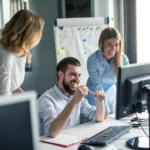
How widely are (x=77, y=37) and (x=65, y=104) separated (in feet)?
5.40

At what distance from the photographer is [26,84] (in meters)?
3.58

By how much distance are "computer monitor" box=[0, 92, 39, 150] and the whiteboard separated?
2.68m

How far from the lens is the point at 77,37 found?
3445 mm

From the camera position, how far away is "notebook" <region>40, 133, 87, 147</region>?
1.54m

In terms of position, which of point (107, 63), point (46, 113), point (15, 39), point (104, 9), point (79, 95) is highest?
point (104, 9)

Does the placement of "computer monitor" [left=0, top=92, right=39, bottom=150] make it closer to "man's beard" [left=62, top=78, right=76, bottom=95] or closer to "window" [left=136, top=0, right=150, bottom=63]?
"man's beard" [left=62, top=78, right=76, bottom=95]

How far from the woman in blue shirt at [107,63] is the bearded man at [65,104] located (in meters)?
0.52

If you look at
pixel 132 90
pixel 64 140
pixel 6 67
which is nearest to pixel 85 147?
pixel 64 140

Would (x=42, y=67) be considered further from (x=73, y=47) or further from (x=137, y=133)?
(x=137, y=133)

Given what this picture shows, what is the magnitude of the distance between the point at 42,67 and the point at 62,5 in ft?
2.83

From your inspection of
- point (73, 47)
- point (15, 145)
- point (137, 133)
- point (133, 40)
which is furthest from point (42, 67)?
point (15, 145)

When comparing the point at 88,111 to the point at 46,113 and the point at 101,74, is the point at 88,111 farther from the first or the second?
the point at 101,74

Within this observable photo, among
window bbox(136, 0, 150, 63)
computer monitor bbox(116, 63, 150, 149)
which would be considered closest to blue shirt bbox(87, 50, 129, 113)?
window bbox(136, 0, 150, 63)

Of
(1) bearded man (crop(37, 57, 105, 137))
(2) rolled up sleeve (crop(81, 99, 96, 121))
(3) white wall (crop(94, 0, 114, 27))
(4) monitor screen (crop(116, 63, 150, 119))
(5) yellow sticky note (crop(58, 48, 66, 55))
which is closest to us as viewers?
(4) monitor screen (crop(116, 63, 150, 119))
